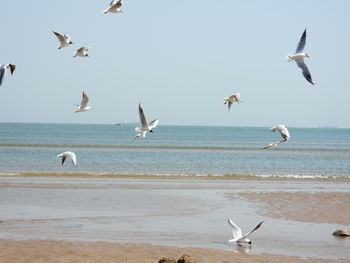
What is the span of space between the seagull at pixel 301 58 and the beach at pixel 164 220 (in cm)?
334

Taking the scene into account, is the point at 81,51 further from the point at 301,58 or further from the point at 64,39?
the point at 301,58

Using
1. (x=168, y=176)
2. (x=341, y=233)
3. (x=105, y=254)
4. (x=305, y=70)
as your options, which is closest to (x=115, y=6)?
(x=305, y=70)

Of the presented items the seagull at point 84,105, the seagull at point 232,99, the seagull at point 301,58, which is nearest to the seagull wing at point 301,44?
the seagull at point 301,58

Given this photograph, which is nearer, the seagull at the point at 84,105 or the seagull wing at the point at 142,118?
the seagull wing at the point at 142,118

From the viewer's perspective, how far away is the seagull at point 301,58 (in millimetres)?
9805

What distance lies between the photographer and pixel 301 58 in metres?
10.3

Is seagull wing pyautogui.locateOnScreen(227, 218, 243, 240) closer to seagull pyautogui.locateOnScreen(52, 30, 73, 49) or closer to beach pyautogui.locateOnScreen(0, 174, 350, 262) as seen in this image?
beach pyautogui.locateOnScreen(0, 174, 350, 262)

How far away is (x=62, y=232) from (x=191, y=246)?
118 inches

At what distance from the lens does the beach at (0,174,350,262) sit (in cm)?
1020

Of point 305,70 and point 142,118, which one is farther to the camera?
point 142,118

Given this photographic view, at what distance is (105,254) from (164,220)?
3806mm

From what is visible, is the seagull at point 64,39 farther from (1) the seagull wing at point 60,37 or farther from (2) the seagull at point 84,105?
(2) the seagull at point 84,105

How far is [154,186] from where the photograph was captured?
21797 mm

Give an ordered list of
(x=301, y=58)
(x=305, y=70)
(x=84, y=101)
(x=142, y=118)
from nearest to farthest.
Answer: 1. (x=305, y=70)
2. (x=301, y=58)
3. (x=142, y=118)
4. (x=84, y=101)
